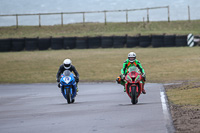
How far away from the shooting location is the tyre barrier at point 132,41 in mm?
44500

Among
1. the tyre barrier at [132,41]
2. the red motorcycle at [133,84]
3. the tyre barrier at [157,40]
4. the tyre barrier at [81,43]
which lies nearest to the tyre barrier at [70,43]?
the tyre barrier at [81,43]

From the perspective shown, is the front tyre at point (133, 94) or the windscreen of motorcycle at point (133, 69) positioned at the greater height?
the windscreen of motorcycle at point (133, 69)

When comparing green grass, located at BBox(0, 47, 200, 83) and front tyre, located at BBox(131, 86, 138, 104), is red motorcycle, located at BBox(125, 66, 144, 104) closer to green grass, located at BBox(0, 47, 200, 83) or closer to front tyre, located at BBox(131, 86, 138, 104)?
front tyre, located at BBox(131, 86, 138, 104)

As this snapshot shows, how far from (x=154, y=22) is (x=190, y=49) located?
51.8 feet

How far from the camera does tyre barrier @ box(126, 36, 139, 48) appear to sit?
146 ft

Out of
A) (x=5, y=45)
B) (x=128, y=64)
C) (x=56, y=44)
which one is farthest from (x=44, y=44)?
(x=128, y=64)

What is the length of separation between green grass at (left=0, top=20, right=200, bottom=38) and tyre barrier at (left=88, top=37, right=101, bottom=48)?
25.5ft

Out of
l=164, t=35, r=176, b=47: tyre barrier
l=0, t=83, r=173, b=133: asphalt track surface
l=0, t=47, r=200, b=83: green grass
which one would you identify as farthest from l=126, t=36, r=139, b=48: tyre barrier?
l=0, t=83, r=173, b=133: asphalt track surface

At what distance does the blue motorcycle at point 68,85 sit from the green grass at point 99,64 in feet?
39.4

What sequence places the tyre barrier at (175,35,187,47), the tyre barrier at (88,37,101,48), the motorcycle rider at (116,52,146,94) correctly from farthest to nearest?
the tyre barrier at (88,37,101,48)
the tyre barrier at (175,35,187,47)
the motorcycle rider at (116,52,146,94)

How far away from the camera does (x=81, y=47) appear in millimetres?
45781

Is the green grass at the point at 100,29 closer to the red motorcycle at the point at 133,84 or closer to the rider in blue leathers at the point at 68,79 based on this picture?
the rider in blue leathers at the point at 68,79

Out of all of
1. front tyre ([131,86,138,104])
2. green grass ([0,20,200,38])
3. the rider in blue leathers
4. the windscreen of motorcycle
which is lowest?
front tyre ([131,86,138,104])

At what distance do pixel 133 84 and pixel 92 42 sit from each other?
31.3m
